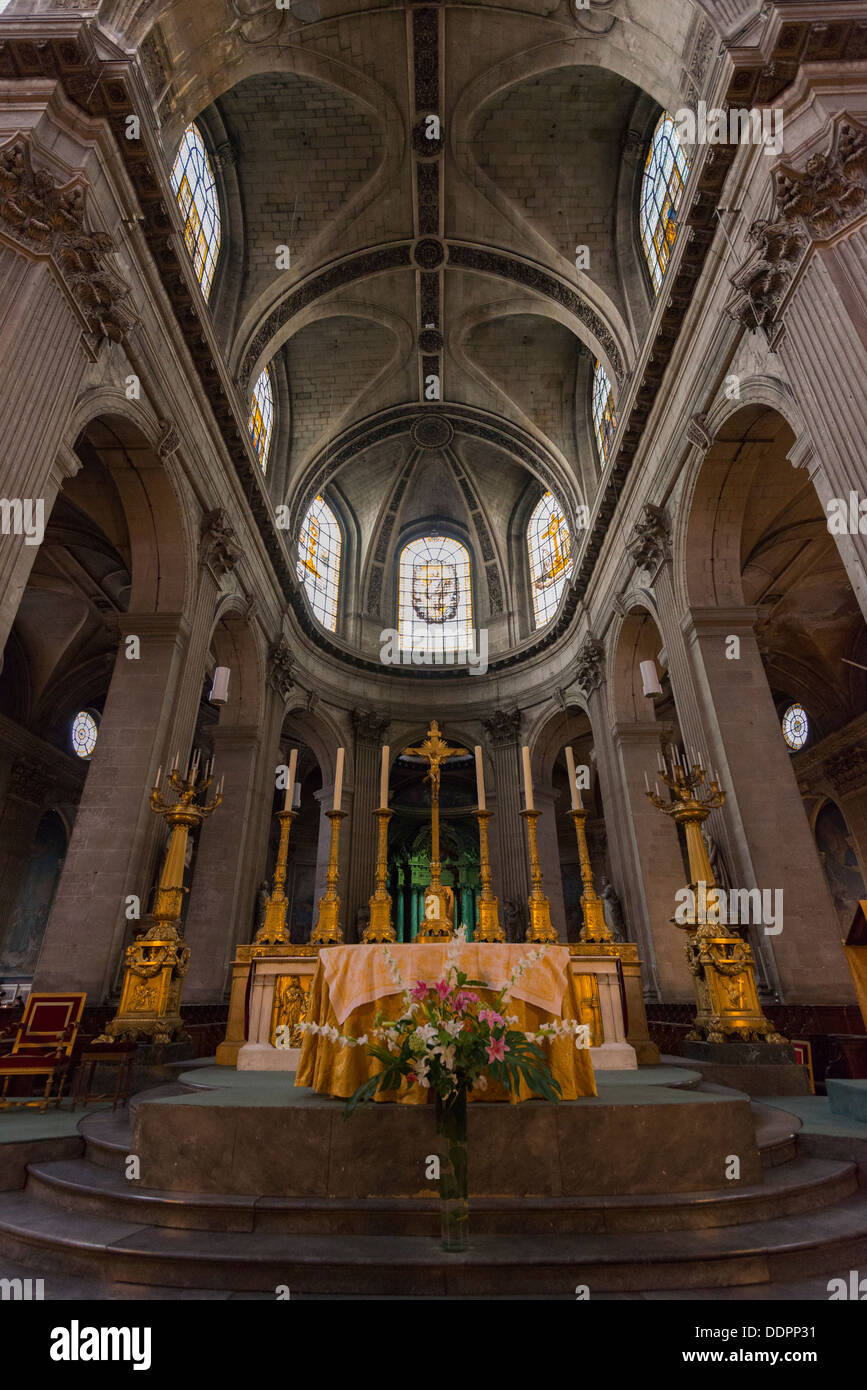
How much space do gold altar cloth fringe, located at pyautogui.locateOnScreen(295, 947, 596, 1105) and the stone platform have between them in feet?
1.22

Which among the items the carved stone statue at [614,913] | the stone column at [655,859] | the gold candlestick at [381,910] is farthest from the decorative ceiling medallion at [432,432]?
the gold candlestick at [381,910]

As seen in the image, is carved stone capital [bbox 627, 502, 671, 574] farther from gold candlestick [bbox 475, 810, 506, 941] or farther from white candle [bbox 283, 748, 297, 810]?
white candle [bbox 283, 748, 297, 810]

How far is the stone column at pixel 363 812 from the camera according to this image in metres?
18.1

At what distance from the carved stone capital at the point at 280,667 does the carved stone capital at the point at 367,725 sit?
11.9 feet

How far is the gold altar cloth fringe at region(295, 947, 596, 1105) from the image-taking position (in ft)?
12.9

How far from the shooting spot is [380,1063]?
13.1ft

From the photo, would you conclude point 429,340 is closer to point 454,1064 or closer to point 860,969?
point 860,969

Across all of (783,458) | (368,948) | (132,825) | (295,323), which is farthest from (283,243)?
(368,948)

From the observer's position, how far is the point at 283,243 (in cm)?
1462

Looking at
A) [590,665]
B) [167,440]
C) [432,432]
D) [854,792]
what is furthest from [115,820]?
[854,792]

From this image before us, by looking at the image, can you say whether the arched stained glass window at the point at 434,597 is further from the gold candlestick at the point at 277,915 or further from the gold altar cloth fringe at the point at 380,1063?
the gold altar cloth fringe at the point at 380,1063

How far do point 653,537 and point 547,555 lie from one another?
9760 mm

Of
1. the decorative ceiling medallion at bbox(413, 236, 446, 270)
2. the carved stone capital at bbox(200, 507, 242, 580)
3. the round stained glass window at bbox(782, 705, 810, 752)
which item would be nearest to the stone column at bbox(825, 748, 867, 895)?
the round stained glass window at bbox(782, 705, 810, 752)

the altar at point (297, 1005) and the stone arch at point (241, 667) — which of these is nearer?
the altar at point (297, 1005)
